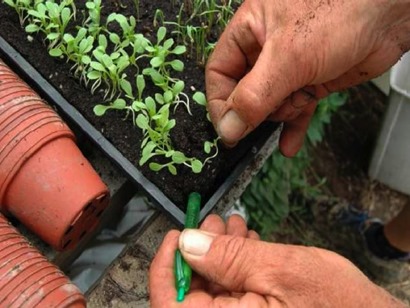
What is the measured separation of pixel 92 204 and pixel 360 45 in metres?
0.53

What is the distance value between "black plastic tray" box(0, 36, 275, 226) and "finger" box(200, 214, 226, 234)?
0.25ft

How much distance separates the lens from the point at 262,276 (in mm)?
925

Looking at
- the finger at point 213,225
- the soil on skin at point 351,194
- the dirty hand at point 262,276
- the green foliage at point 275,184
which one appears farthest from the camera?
the soil on skin at point 351,194

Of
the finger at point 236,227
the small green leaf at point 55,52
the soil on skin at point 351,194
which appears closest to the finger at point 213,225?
the finger at point 236,227

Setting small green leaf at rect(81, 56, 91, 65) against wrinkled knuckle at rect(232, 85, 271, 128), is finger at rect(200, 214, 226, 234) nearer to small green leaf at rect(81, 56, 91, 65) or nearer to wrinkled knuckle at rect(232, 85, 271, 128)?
wrinkled knuckle at rect(232, 85, 271, 128)

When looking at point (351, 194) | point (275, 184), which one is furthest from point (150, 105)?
point (351, 194)

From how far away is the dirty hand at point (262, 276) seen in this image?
36.4 inches

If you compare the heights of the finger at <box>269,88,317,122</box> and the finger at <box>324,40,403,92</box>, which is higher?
the finger at <box>324,40,403,92</box>

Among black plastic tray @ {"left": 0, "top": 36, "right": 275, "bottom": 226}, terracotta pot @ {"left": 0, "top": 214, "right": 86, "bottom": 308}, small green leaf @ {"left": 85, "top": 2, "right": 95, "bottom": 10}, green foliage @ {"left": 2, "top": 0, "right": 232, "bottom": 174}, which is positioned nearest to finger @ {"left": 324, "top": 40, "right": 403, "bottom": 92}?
black plastic tray @ {"left": 0, "top": 36, "right": 275, "bottom": 226}

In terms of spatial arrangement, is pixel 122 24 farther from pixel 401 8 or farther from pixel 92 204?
pixel 401 8

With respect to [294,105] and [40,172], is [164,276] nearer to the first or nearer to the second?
[40,172]

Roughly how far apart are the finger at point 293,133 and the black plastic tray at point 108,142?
28 mm

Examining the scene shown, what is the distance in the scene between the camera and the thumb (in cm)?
93

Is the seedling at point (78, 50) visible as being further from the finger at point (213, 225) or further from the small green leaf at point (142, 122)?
the finger at point (213, 225)
